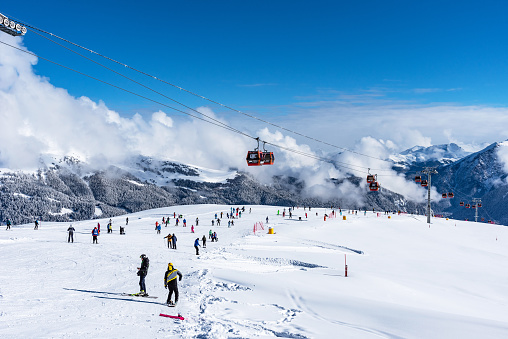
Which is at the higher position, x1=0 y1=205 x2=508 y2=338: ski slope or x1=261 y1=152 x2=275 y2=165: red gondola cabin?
x1=261 y1=152 x2=275 y2=165: red gondola cabin

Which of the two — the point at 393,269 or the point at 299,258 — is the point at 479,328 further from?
the point at 299,258

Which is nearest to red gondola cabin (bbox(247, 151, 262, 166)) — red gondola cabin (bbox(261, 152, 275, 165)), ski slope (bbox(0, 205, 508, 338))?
red gondola cabin (bbox(261, 152, 275, 165))

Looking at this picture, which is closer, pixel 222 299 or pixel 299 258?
pixel 222 299

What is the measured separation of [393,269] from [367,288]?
721 centimetres

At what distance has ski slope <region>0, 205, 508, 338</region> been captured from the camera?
380 inches

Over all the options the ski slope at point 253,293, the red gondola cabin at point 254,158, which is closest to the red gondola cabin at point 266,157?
the red gondola cabin at point 254,158

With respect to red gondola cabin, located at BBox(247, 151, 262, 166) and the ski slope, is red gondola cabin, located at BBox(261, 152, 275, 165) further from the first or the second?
the ski slope

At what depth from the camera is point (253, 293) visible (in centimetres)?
1342

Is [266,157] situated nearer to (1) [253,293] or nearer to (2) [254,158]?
(2) [254,158]

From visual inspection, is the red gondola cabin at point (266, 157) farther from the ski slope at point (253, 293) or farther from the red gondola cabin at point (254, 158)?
the ski slope at point (253, 293)

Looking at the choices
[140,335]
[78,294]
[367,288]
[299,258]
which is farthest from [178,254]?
[140,335]

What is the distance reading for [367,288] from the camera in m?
15.5

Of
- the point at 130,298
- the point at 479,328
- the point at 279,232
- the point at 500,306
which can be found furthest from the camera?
the point at 279,232

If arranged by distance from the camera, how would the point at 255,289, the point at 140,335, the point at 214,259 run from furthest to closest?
the point at 214,259, the point at 255,289, the point at 140,335
